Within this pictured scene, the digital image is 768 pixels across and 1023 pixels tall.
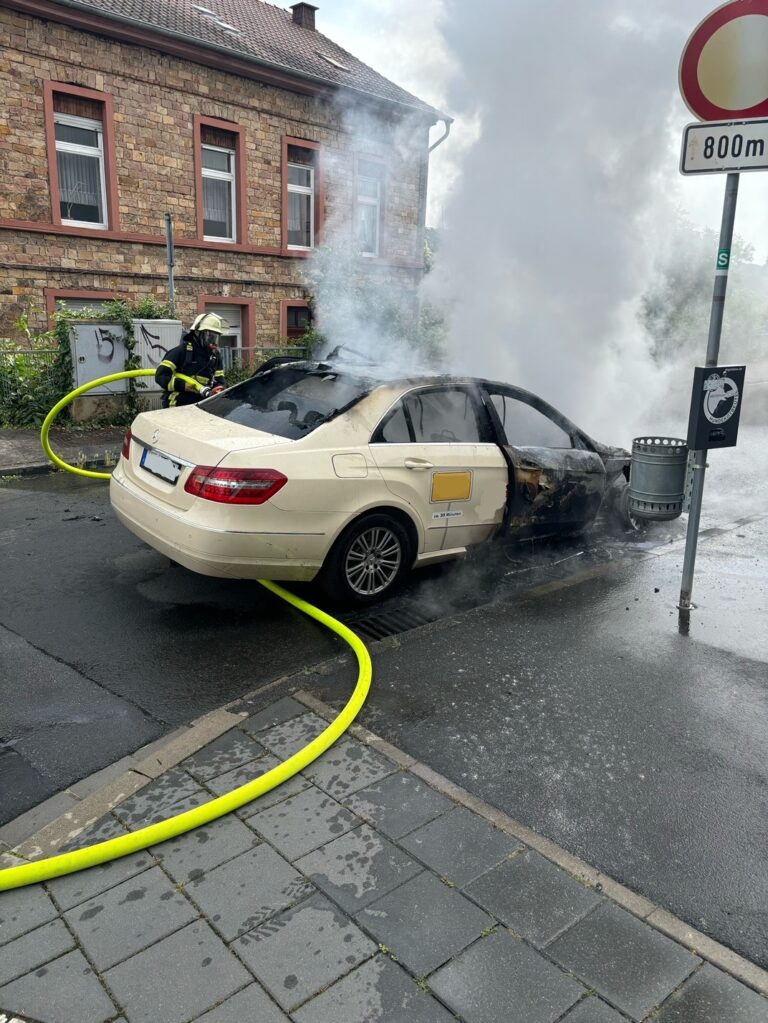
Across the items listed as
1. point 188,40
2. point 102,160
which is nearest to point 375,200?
point 188,40

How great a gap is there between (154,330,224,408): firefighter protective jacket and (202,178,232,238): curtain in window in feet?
30.0

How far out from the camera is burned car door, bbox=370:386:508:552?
4.94 metres

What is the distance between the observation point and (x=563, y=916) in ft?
8.01

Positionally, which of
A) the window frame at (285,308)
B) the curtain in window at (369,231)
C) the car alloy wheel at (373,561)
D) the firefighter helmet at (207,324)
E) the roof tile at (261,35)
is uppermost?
the roof tile at (261,35)

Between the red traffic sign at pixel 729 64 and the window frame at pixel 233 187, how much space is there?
514 inches

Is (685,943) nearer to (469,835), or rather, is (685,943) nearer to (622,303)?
(469,835)

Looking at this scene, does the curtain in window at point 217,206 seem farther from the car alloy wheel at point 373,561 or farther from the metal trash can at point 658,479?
the metal trash can at point 658,479

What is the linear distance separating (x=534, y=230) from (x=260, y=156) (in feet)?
33.1

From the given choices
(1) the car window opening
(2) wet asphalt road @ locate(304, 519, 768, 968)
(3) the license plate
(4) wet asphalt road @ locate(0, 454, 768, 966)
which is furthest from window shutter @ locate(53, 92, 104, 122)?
(2) wet asphalt road @ locate(304, 519, 768, 968)

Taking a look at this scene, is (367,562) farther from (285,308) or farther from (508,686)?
(285,308)

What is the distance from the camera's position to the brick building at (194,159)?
13617 millimetres

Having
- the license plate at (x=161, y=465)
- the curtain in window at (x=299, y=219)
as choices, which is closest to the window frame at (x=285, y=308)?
the curtain in window at (x=299, y=219)

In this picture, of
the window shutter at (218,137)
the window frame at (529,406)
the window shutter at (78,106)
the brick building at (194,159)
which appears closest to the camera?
the window frame at (529,406)

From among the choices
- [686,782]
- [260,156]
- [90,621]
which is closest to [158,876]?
[686,782]
